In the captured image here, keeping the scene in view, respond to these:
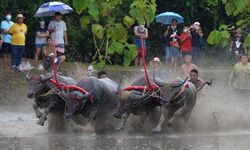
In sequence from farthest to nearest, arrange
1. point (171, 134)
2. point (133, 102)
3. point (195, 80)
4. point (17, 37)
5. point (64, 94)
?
point (17, 37) < point (195, 80) < point (171, 134) < point (133, 102) < point (64, 94)

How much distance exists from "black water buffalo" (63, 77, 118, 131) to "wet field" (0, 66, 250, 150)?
0.41m

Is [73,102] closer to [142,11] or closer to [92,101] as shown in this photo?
[92,101]

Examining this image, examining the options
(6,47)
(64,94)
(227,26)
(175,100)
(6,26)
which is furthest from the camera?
(6,47)

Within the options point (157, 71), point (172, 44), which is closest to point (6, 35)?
point (172, 44)

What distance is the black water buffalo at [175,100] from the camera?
598 inches

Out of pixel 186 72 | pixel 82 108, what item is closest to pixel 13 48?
pixel 186 72

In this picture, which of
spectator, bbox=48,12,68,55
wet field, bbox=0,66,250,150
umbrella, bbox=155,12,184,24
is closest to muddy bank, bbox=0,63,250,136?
wet field, bbox=0,66,250,150

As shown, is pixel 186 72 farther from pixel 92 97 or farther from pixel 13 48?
pixel 13 48

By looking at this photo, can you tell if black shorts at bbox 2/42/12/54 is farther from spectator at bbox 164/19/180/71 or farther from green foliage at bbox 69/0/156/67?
green foliage at bbox 69/0/156/67

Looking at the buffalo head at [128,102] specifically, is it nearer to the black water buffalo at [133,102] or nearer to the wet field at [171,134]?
the black water buffalo at [133,102]

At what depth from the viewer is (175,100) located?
15508 millimetres

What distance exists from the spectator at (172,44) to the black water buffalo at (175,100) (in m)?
7.39

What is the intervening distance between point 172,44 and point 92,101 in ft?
29.1

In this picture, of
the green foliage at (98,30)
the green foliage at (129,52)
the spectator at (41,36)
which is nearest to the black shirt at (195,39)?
the spectator at (41,36)
